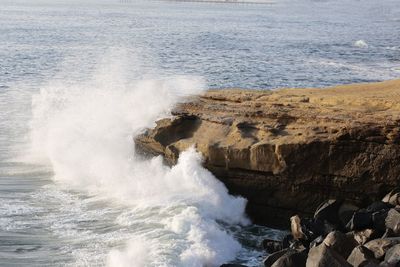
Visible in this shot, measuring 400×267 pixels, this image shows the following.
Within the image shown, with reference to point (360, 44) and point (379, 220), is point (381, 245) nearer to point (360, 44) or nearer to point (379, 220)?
point (379, 220)

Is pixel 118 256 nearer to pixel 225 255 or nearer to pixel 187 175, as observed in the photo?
pixel 225 255

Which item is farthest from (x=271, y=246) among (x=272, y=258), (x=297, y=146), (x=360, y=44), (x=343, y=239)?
(x=360, y=44)

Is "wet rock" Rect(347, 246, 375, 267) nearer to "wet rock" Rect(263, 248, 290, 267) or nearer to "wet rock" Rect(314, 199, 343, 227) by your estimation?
"wet rock" Rect(263, 248, 290, 267)

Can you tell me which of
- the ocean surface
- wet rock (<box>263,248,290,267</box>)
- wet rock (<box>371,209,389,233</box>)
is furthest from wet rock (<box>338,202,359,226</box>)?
wet rock (<box>263,248,290,267</box>)

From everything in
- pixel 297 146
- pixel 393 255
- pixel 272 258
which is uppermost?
pixel 297 146

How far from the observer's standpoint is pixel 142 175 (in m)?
12.8

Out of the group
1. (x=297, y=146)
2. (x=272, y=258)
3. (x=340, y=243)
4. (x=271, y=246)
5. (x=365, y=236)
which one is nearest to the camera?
(x=340, y=243)

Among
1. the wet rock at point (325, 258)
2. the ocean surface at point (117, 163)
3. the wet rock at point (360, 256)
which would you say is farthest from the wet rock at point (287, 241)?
the wet rock at point (325, 258)

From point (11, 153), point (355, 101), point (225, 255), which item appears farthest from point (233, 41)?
point (225, 255)

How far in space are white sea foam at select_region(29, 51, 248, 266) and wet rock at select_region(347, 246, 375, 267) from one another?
6.71 ft

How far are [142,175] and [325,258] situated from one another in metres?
5.52

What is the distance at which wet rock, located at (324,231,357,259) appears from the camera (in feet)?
28.8

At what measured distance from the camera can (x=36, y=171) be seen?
47.2ft

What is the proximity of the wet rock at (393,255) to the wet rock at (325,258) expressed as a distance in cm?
48
